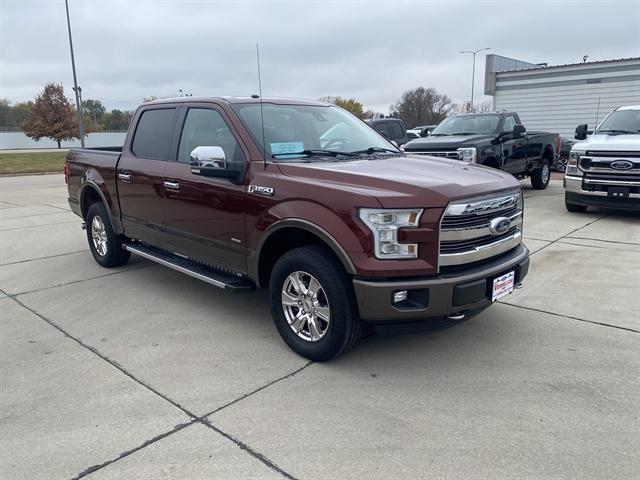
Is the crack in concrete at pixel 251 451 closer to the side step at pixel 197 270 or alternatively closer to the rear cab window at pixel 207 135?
the side step at pixel 197 270

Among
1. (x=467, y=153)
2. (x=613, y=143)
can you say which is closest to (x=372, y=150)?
(x=467, y=153)

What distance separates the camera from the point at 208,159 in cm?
410

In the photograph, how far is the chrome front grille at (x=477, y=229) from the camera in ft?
11.1

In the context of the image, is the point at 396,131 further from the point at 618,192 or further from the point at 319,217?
the point at 319,217

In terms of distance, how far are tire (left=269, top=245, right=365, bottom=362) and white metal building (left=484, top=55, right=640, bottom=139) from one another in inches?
838

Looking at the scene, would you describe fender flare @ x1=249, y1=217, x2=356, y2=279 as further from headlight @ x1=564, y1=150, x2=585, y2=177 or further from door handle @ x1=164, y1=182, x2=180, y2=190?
headlight @ x1=564, y1=150, x2=585, y2=177

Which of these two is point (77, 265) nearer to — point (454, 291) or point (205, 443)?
point (205, 443)

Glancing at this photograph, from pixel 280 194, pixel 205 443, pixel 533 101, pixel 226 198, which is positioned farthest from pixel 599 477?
pixel 533 101

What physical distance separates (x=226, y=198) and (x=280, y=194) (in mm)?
668

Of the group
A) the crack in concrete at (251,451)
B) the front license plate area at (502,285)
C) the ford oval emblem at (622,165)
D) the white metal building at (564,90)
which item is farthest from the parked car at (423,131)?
the crack in concrete at (251,451)

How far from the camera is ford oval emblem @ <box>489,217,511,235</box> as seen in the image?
370 cm

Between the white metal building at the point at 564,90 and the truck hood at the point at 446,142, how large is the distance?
13310 millimetres

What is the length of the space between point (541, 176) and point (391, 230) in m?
11.4

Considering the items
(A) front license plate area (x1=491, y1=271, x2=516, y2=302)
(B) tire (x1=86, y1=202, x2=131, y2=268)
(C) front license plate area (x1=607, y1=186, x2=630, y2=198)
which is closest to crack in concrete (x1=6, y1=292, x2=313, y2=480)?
(A) front license plate area (x1=491, y1=271, x2=516, y2=302)
